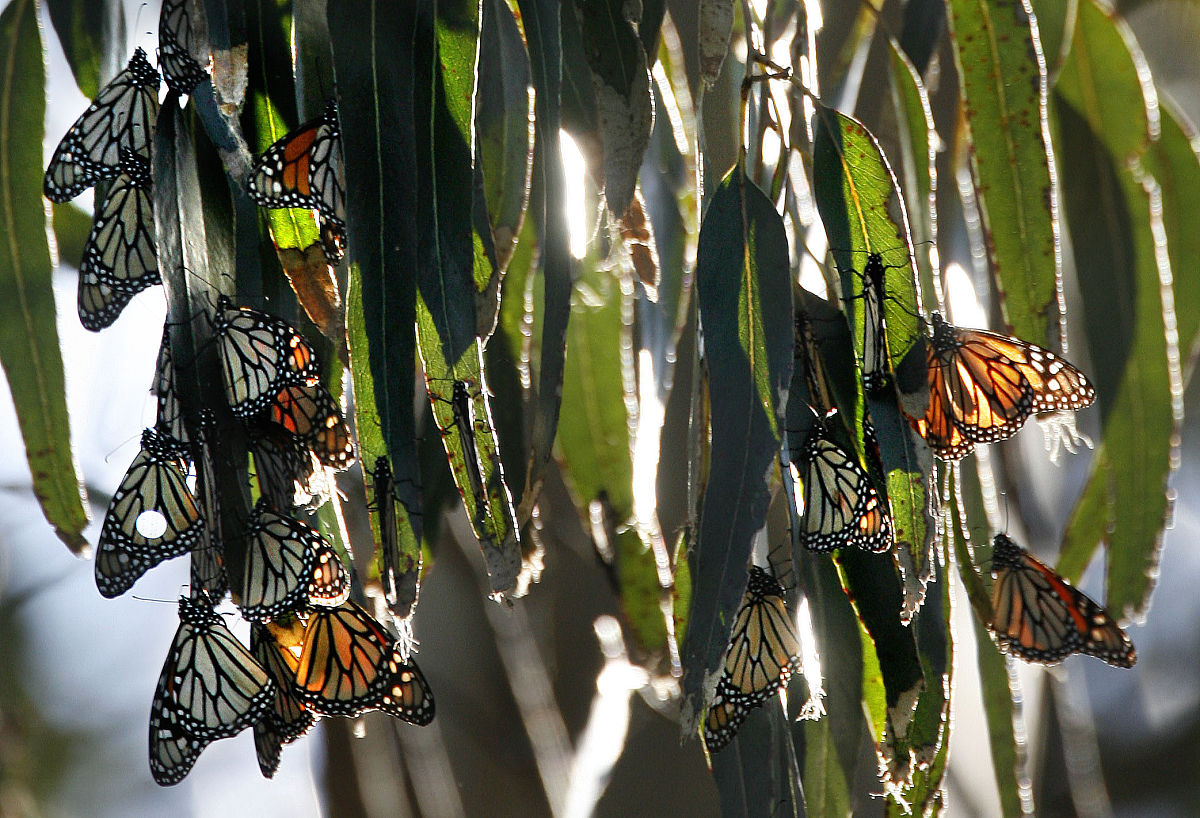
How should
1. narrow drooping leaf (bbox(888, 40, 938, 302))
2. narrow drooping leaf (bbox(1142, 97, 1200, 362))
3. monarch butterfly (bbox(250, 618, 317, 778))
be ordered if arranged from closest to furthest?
1. monarch butterfly (bbox(250, 618, 317, 778))
2. narrow drooping leaf (bbox(888, 40, 938, 302))
3. narrow drooping leaf (bbox(1142, 97, 1200, 362))

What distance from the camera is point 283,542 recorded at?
2.39ft

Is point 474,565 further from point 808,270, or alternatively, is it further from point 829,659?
point 829,659

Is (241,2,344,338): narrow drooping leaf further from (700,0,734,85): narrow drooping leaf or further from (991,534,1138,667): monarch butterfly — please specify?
(991,534,1138,667): monarch butterfly

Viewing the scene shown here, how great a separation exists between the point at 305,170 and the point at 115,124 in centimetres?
25

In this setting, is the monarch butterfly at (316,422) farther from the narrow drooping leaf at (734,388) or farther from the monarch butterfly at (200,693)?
the narrow drooping leaf at (734,388)

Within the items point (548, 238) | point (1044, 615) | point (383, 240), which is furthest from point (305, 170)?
point (1044, 615)

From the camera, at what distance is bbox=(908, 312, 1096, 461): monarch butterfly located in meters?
0.87

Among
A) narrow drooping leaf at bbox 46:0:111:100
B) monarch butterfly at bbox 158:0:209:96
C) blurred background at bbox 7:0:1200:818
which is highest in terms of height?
narrow drooping leaf at bbox 46:0:111:100

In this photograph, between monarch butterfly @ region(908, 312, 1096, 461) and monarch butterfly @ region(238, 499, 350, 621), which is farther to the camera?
monarch butterfly @ region(908, 312, 1096, 461)

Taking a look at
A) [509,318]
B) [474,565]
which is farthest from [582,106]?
[474,565]

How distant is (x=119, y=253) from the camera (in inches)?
36.9

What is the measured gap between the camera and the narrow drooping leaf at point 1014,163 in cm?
98

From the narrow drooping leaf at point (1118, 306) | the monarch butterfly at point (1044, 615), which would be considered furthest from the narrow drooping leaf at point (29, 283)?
the narrow drooping leaf at point (1118, 306)

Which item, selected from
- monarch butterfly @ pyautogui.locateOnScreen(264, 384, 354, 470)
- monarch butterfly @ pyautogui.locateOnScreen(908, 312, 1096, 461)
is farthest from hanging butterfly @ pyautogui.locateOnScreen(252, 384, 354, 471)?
monarch butterfly @ pyautogui.locateOnScreen(908, 312, 1096, 461)
